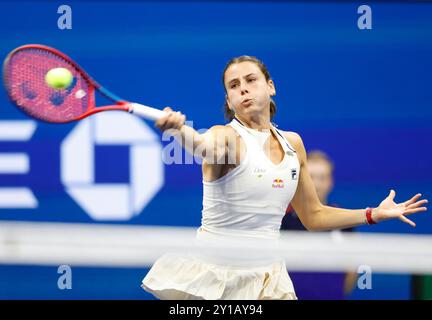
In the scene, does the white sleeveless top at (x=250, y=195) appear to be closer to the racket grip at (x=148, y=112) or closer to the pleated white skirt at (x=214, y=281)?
the pleated white skirt at (x=214, y=281)

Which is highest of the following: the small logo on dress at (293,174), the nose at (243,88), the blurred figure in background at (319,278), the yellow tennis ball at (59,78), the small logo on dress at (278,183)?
the yellow tennis ball at (59,78)

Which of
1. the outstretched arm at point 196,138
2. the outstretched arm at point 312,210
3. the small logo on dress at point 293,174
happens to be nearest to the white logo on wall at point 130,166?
the outstretched arm at point 312,210

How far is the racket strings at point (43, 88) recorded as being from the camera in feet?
12.5

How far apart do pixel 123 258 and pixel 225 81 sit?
4.13 ft

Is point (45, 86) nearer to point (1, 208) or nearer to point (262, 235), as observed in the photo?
point (262, 235)

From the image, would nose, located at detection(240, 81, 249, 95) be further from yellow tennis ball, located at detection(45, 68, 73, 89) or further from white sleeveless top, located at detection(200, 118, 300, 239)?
yellow tennis ball, located at detection(45, 68, 73, 89)

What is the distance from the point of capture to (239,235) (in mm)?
3947

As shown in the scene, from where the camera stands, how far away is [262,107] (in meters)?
4.12

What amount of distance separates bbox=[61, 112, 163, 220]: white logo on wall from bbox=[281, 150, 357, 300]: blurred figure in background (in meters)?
0.95

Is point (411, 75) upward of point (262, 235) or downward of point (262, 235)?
upward

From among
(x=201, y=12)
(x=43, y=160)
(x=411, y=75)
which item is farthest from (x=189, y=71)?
(x=411, y=75)

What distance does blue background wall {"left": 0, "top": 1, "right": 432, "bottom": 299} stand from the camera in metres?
5.67

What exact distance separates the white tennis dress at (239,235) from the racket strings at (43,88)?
692mm
